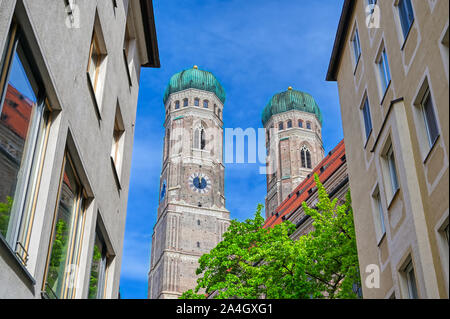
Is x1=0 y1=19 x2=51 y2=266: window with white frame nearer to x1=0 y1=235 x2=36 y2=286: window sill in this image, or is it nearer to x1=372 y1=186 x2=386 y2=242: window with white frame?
x1=0 y1=235 x2=36 y2=286: window sill

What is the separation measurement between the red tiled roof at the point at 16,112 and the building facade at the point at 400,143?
593 cm

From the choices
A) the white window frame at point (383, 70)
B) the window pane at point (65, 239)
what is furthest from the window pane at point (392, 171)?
the window pane at point (65, 239)

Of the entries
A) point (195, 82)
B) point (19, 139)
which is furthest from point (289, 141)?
point (19, 139)

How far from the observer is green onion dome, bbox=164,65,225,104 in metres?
95.4

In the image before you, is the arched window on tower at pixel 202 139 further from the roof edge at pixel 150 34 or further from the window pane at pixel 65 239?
the window pane at pixel 65 239

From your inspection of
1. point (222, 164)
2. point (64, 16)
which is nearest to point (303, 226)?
point (64, 16)

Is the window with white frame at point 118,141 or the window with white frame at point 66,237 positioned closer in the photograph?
the window with white frame at point 66,237

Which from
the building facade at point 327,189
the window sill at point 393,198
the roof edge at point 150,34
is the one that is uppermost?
the building facade at point 327,189

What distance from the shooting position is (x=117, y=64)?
12.9 m

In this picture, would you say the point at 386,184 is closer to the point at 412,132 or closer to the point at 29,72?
the point at 412,132

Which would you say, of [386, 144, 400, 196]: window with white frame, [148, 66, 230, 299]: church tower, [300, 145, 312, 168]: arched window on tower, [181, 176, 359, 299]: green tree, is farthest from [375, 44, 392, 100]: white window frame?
[300, 145, 312, 168]: arched window on tower

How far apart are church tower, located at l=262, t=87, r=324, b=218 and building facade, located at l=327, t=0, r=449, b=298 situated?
72.7 m

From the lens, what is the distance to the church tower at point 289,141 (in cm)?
9006

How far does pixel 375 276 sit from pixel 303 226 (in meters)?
30.7
